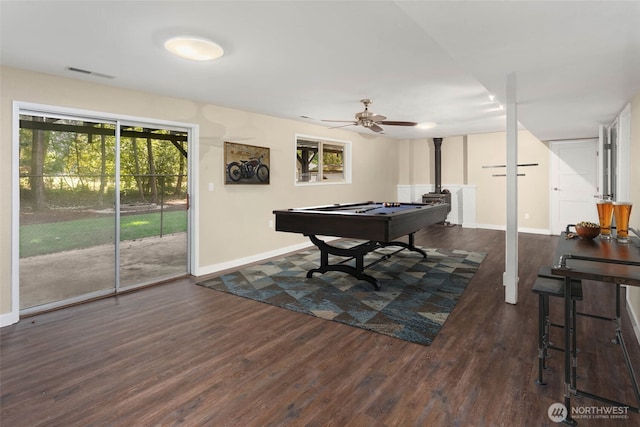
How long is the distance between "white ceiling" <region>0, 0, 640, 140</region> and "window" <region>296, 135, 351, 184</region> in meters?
2.09

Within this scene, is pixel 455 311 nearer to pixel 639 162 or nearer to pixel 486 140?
pixel 639 162

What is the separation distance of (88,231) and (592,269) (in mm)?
4157

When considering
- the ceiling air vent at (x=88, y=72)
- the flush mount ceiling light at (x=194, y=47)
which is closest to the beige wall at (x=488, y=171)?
the flush mount ceiling light at (x=194, y=47)

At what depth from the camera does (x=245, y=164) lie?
5.06 meters

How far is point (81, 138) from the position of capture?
3.54m

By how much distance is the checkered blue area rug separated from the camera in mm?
2934

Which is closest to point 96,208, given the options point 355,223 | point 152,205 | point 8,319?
point 152,205

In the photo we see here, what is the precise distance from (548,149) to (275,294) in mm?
6531

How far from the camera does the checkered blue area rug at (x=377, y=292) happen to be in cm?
293

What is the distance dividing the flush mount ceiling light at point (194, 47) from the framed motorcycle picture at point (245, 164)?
86.9 inches

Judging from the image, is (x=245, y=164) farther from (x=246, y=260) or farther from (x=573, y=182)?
(x=573, y=182)

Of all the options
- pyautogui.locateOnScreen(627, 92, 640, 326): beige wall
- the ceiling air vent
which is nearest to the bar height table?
pyautogui.locateOnScreen(627, 92, 640, 326): beige wall

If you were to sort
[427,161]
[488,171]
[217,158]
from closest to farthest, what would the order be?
[217,158]
[488,171]
[427,161]

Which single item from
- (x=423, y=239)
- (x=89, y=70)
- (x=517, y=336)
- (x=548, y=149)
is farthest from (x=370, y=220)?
(x=548, y=149)
